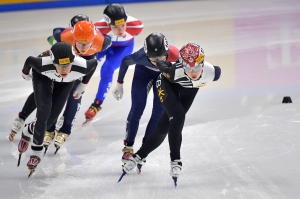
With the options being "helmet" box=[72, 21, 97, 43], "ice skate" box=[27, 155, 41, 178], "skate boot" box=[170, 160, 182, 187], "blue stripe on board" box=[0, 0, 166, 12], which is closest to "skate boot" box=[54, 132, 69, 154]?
"ice skate" box=[27, 155, 41, 178]

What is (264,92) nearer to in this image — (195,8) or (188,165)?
(188,165)

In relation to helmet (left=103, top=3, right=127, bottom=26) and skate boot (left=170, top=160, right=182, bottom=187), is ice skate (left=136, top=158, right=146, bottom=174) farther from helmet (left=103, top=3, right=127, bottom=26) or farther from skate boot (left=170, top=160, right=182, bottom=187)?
helmet (left=103, top=3, right=127, bottom=26)

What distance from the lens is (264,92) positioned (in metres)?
6.71

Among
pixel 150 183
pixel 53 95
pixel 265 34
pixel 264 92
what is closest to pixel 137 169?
pixel 150 183

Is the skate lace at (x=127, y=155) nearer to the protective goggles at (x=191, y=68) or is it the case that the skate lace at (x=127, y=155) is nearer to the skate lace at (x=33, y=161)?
the skate lace at (x=33, y=161)

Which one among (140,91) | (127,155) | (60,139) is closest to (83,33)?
(140,91)

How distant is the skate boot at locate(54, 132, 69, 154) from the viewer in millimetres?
5172

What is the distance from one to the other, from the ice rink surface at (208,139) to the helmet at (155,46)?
969 mm

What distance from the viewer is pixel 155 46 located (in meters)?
4.30

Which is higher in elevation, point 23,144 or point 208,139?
point 23,144

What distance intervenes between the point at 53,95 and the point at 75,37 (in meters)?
0.61

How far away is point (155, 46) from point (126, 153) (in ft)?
3.19

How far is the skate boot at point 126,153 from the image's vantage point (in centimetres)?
461

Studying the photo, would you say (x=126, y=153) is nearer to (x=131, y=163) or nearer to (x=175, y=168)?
(x=131, y=163)
